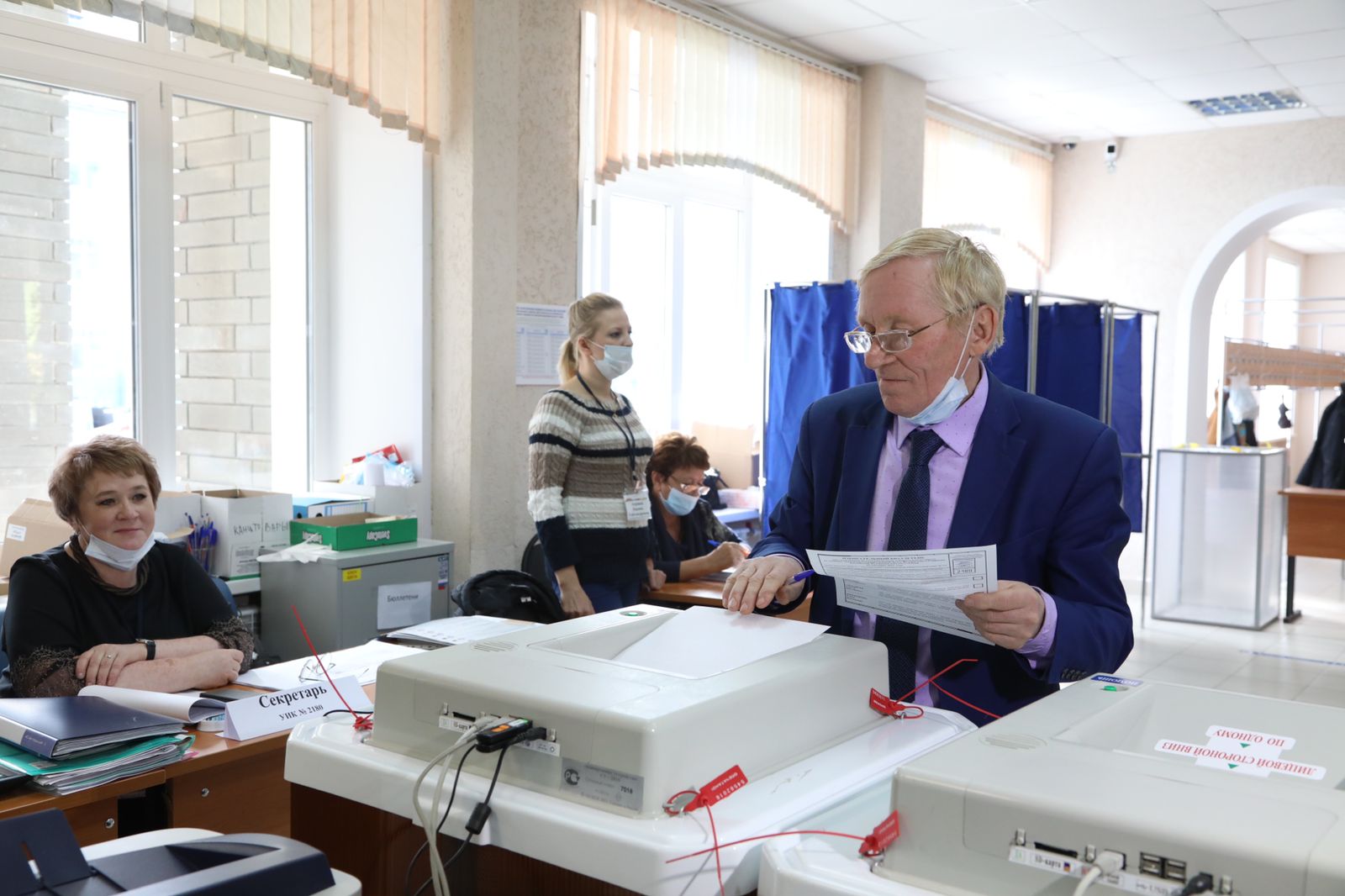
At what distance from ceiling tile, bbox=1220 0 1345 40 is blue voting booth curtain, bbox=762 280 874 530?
2439 millimetres

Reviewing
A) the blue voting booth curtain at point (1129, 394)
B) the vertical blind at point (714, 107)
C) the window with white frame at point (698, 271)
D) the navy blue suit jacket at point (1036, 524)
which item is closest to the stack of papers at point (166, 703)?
the navy blue suit jacket at point (1036, 524)

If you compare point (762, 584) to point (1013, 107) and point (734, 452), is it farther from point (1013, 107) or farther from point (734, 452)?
point (1013, 107)

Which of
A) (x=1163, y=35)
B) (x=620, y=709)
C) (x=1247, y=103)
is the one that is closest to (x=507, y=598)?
(x=620, y=709)

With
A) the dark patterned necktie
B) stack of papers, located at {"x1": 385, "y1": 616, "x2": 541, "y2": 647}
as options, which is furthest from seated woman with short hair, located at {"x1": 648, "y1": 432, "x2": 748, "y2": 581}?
the dark patterned necktie

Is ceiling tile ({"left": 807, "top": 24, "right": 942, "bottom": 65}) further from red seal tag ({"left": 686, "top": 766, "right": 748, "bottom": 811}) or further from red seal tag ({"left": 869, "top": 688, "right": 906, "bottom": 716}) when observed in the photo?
red seal tag ({"left": 686, "top": 766, "right": 748, "bottom": 811})

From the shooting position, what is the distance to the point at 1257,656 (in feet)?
18.6

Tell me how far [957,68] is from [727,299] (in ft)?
5.93

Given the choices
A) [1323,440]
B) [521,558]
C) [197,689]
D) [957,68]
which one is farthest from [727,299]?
[197,689]

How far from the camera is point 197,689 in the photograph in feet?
7.64

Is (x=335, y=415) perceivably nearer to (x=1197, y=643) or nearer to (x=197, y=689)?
(x=197, y=689)

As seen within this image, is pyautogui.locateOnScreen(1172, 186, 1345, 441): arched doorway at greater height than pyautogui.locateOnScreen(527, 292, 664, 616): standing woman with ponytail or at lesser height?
greater

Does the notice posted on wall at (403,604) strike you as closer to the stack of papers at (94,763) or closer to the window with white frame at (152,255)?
the window with white frame at (152,255)

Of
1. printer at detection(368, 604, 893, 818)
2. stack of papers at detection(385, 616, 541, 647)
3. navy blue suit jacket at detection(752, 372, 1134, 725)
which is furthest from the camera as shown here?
stack of papers at detection(385, 616, 541, 647)

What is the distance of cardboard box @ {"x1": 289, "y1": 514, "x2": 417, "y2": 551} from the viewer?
3.71 m
